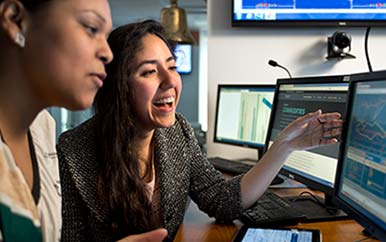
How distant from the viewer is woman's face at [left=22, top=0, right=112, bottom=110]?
0.58 meters

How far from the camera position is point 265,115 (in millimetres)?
1887

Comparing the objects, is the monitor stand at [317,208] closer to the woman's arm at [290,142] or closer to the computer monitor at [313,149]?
the computer monitor at [313,149]

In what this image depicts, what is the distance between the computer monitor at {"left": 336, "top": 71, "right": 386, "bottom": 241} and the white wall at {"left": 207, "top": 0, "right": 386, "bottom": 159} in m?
1.09

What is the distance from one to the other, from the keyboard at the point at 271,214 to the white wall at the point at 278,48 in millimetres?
936

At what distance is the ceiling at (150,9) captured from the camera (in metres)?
5.03

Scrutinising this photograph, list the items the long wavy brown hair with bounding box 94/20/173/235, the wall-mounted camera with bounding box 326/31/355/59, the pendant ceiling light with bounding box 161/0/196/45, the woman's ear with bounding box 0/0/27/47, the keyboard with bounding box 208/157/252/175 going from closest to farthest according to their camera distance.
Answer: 1. the woman's ear with bounding box 0/0/27/47
2. the long wavy brown hair with bounding box 94/20/173/235
3. the keyboard with bounding box 208/157/252/175
4. the wall-mounted camera with bounding box 326/31/355/59
5. the pendant ceiling light with bounding box 161/0/196/45

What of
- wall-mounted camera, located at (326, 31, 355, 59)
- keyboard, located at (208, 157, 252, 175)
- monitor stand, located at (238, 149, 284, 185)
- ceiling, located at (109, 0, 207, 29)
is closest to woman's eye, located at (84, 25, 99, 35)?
monitor stand, located at (238, 149, 284, 185)

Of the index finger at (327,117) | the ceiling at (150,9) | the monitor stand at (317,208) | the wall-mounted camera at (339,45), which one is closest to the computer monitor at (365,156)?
the index finger at (327,117)

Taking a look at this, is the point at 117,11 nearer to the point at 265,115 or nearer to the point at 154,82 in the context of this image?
the point at 265,115

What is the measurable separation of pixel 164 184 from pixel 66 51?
0.72 metres

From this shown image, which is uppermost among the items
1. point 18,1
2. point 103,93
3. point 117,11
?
point 117,11

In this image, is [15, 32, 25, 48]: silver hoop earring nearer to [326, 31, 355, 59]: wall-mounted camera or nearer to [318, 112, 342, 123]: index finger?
[318, 112, 342, 123]: index finger

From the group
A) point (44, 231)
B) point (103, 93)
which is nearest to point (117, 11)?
point (103, 93)

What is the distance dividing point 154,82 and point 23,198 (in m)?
0.66
